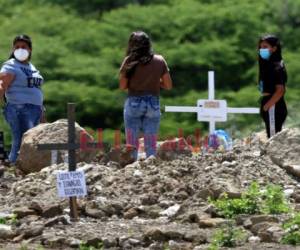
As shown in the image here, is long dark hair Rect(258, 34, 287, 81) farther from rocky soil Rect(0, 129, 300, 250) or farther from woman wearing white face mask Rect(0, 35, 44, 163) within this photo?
Answer: woman wearing white face mask Rect(0, 35, 44, 163)

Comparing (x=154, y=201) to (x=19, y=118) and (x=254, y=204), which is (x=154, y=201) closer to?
(x=254, y=204)

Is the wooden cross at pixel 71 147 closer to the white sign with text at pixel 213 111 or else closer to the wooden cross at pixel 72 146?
the wooden cross at pixel 72 146

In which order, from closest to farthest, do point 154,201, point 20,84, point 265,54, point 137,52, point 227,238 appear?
point 227,238 < point 154,201 < point 137,52 < point 20,84 < point 265,54

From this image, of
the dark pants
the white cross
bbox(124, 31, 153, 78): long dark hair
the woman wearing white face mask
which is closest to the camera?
bbox(124, 31, 153, 78): long dark hair

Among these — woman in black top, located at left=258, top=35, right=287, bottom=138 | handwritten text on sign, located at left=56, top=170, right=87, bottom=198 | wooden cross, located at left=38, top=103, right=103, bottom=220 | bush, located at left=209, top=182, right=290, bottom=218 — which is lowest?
bush, located at left=209, top=182, right=290, bottom=218

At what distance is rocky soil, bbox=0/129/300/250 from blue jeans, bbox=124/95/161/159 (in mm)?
468

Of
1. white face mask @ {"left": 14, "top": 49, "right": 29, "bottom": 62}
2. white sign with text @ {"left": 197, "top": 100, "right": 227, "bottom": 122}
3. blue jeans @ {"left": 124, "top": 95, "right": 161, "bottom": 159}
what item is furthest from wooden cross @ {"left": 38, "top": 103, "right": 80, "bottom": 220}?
white sign with text @ {"left": 197, "top": 100, "right": 227, "bottom": 122}

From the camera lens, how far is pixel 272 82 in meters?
13.1

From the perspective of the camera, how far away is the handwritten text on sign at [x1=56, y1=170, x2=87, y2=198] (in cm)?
945

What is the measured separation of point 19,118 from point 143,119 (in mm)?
1634

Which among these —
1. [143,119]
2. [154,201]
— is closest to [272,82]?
[143,119]

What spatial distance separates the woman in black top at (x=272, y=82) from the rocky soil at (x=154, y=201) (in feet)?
3.01

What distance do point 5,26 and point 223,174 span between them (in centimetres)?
1848

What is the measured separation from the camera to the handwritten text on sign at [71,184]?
945cm
